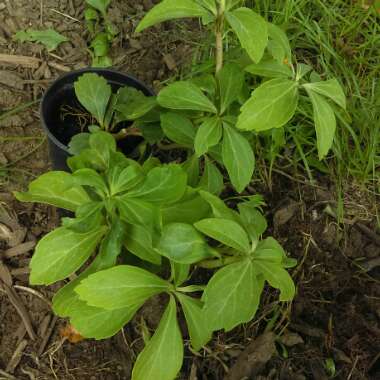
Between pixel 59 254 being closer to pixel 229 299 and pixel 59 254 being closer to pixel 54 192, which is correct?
pixel 54 192

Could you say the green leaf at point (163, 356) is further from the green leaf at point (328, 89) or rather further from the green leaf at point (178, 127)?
the green leaf at point (328, 89)

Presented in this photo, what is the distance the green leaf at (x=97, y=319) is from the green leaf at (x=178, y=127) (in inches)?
20.4

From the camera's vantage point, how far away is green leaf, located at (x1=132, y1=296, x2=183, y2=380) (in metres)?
1.52

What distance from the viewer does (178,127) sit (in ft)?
5.71

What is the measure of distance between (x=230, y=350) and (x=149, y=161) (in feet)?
2.36

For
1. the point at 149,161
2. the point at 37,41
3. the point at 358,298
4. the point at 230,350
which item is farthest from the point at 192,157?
the point at 37,41

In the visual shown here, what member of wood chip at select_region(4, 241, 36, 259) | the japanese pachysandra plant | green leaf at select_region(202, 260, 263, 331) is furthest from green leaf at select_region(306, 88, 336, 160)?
wood chip at select_region(4, 241, 36, 259)

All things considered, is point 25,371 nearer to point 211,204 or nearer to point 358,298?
point 211,204

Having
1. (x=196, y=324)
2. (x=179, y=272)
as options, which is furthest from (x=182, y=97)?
(x=196, y=324)

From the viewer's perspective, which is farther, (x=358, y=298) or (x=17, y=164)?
(x=17, y=164)

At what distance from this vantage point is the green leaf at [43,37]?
2654mm

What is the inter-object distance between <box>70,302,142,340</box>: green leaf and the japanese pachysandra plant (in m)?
0.46

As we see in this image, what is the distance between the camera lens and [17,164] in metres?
2.38

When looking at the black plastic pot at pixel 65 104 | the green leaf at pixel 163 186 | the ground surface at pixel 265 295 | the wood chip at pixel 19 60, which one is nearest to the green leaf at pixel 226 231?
the green leaf at pixel 163 186
